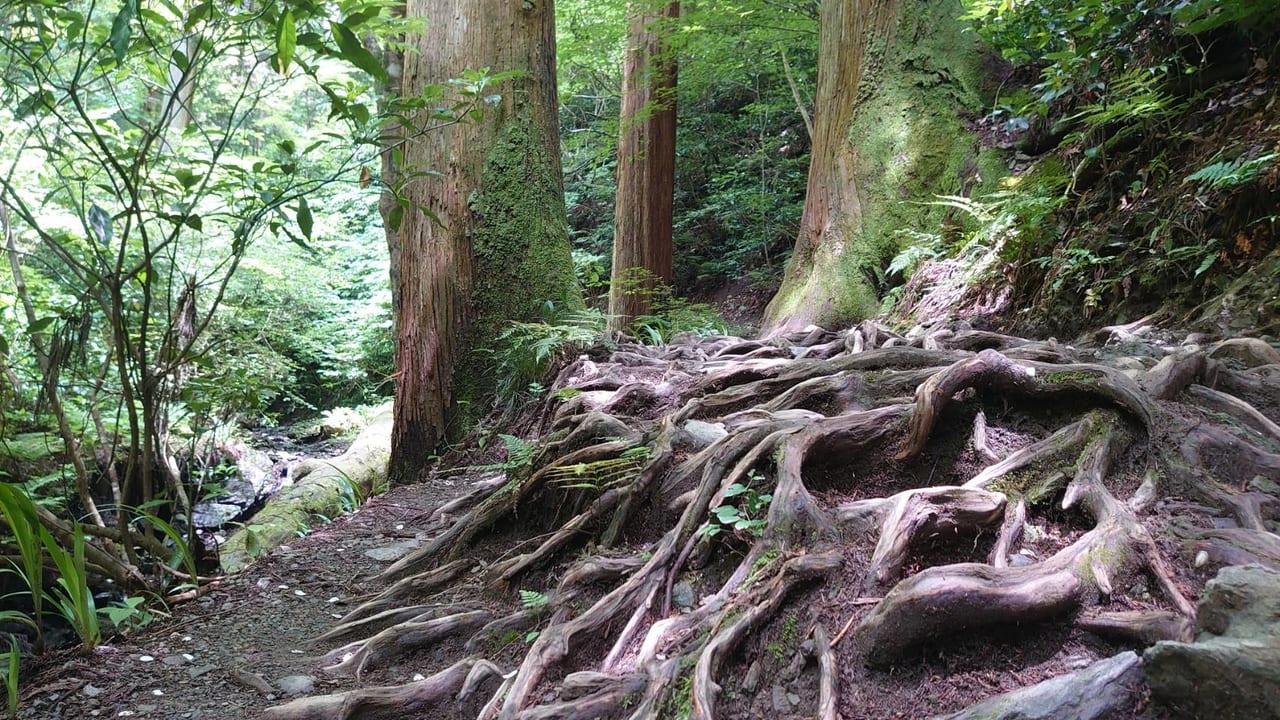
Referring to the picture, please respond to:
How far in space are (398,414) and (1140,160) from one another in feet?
17.2

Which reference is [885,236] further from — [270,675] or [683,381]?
[270,675]

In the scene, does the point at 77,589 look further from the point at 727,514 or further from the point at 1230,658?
the point at 1230,658

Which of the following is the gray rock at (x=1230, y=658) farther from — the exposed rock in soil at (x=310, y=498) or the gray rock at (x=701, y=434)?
the exposed rock in soil at (x=310, y=498)

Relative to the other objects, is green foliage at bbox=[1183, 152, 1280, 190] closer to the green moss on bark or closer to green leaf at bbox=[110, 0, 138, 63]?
the green moss on bark

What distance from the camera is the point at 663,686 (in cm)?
193

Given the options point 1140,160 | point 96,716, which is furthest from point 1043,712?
point 1140,160

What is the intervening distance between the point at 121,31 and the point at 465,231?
3319mm

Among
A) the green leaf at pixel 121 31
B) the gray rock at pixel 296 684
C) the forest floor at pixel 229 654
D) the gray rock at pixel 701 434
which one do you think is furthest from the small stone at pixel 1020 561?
the green leaf at pixel 121 31

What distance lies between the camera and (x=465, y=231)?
5.71 m

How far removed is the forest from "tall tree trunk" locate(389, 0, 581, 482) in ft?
0.10

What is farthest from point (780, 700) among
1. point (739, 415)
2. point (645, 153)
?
point (645, 153)

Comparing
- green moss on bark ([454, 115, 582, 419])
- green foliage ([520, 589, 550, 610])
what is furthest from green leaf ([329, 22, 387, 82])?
green moss on bark ([454, 115, 582, 419])

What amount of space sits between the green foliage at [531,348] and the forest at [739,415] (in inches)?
1.3

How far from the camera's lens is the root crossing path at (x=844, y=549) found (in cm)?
177
